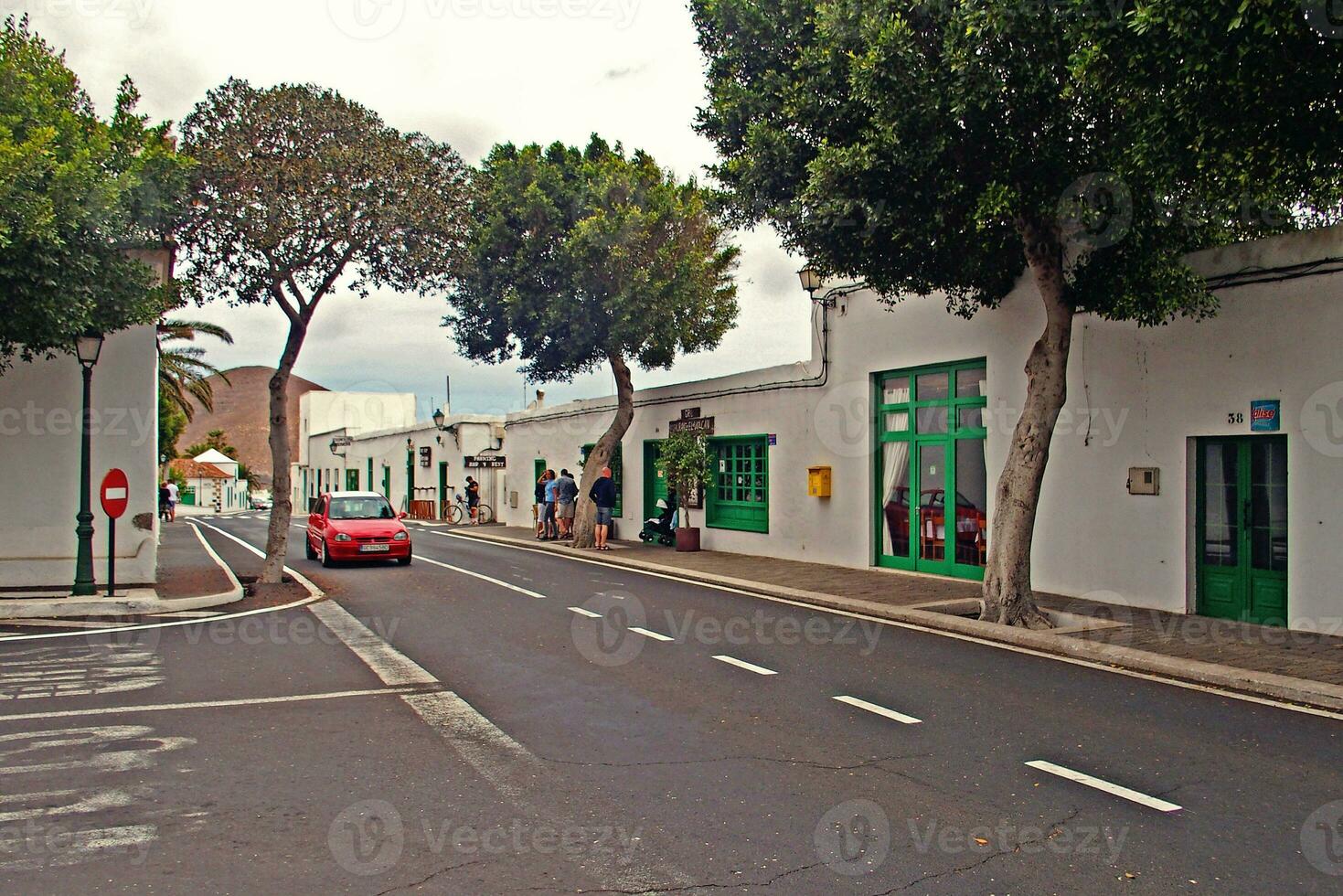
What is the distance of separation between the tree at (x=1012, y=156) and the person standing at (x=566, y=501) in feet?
41.0

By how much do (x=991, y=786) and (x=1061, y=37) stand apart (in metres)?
6.95

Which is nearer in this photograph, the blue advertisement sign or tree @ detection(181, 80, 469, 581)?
the blue advertisement sign

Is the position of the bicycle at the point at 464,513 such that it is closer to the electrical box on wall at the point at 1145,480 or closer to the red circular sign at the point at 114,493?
the red circular sign at the point at 114,493

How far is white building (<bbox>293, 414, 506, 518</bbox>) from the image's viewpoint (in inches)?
1466

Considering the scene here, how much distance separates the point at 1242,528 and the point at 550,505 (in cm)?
1698

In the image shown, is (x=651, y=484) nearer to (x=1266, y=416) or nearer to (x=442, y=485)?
(x=1266, y=416)

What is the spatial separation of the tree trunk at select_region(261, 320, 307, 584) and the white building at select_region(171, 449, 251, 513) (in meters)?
58.1

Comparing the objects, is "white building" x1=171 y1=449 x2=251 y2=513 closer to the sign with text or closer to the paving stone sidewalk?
Result: the sign with text

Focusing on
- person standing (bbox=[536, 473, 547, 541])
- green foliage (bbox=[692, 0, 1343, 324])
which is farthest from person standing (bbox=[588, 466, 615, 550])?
green foliage (bbox=[692, 0, 1343, 324])

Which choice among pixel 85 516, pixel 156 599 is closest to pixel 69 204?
pixel 85 516

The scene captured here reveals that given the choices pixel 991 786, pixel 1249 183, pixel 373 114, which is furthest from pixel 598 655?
pixel 373 114

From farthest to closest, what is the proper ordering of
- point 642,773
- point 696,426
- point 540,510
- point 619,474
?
1. point 619,474
2. point 540,510
3. point 696,426
4. point 642,773

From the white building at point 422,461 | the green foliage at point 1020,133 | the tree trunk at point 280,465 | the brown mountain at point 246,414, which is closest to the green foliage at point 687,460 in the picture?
the tree trunk at point 280,465

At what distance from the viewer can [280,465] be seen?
1566cm
